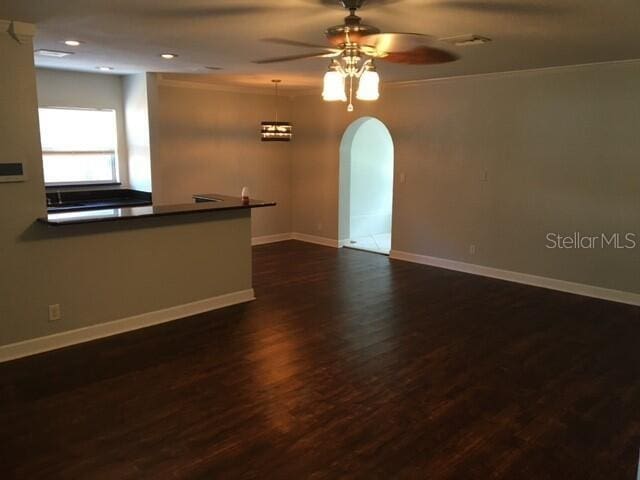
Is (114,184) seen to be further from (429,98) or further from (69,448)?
(69,448)

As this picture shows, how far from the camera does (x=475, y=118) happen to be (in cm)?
603

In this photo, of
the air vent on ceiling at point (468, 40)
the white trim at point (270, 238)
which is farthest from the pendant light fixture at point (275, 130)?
the air vent on ceiling at point (468, 40)

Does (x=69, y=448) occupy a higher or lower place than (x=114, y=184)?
lower

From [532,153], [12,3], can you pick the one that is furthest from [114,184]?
[532,153]

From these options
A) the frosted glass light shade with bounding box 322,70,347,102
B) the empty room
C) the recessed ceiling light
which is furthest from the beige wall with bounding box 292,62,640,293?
the recessed ceiling light

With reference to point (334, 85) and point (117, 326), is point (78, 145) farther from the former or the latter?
point (334, 85)

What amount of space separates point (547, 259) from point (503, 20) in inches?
127

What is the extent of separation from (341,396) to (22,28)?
3261 mm

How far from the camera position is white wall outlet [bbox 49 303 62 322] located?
12.6 feet

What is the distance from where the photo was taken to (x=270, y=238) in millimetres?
8219

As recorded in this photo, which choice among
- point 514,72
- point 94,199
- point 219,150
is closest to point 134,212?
point 94,199

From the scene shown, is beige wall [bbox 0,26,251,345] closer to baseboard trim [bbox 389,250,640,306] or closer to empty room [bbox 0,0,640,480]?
empty room [bbox 0,0,640,480]

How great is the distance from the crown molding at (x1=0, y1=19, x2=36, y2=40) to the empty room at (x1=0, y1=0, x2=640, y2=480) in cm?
1

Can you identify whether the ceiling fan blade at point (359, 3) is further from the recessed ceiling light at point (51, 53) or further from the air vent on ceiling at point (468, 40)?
the recessed ceiling light at point (51, 53)
